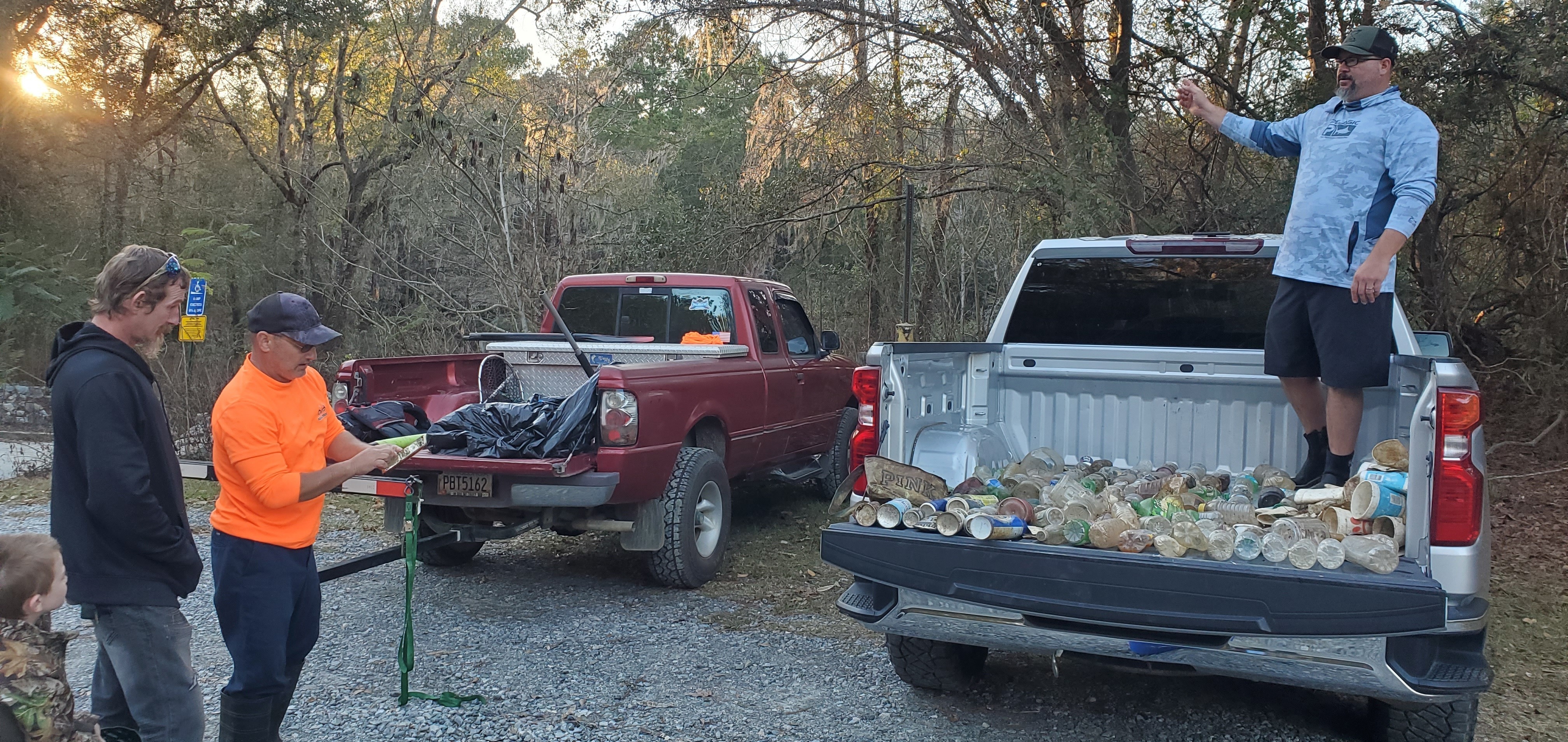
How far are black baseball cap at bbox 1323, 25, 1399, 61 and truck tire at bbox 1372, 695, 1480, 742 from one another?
2299 mm

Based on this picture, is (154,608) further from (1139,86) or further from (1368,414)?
(1139,86)

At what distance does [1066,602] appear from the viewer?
3.35 meters

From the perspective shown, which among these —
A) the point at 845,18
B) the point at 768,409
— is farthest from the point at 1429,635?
the point at 845,18

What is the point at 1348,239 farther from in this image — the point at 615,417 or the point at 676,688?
the point at 615,417

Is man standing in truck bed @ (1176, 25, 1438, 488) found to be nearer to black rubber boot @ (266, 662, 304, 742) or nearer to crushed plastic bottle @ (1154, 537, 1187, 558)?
crushed plastic bottle @ (1154, 537, 1187, 558)

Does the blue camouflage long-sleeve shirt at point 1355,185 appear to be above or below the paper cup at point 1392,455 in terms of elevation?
above

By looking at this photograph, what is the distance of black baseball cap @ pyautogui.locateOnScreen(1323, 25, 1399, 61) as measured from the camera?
13.0ft

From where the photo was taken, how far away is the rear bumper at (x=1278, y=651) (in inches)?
120

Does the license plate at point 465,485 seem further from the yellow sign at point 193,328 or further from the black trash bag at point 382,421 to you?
the yellow sign at point 193,328

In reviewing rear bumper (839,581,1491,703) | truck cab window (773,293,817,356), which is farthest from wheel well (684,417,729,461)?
rear bumper (839,581,1491,703)

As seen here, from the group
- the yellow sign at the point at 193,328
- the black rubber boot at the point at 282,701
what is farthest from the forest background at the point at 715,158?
the black rubber boot at the point at 282,701

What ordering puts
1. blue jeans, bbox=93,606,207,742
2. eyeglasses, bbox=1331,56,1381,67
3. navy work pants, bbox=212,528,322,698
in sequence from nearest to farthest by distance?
blue jeans, bbox=93,606,207,742 < navy work pants, bbox=212,528,322,698 < eyeglasses, bbox=1331,56,1381,67

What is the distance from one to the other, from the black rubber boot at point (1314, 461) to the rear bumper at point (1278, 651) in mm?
1179

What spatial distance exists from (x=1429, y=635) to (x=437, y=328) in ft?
43.2
